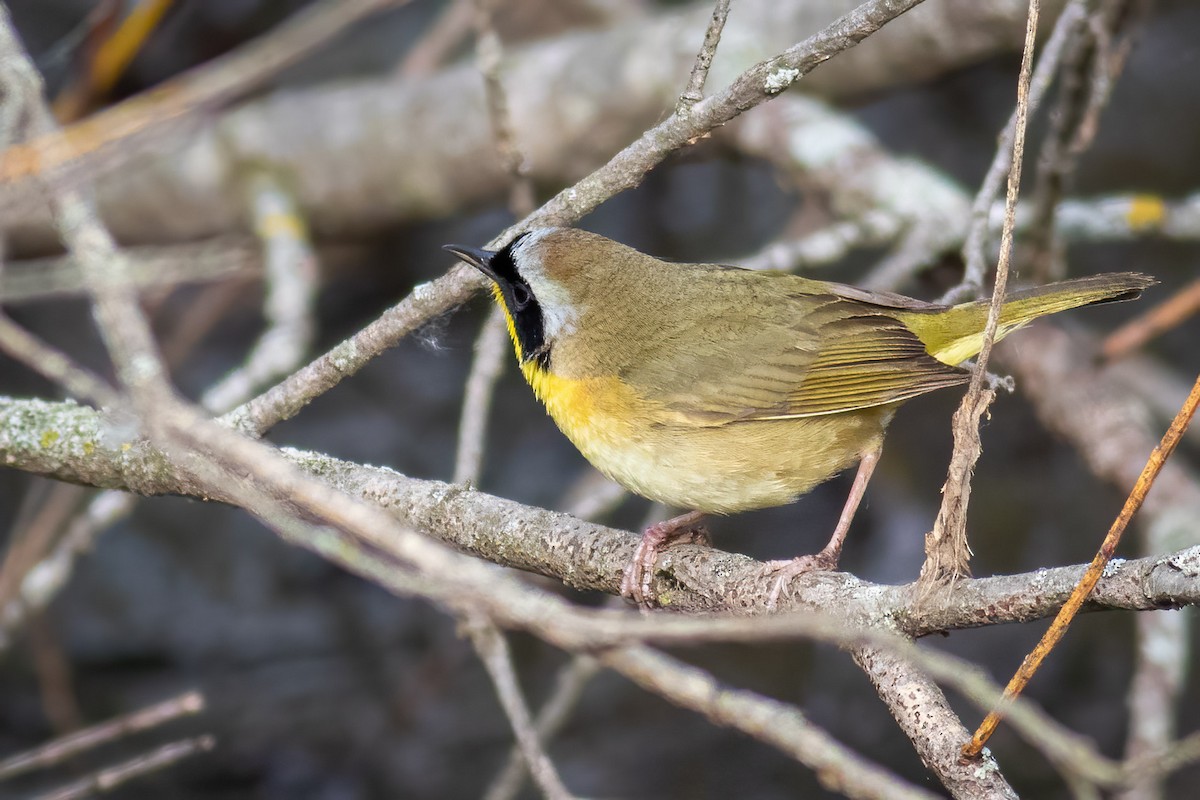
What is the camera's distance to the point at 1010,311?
3.25m

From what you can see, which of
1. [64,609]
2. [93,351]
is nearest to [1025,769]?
[64,609]

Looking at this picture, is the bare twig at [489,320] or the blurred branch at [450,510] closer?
the blurred branch at [450,510]

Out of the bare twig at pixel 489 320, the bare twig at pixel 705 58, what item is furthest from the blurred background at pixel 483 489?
the bare twig at pixel 705 58

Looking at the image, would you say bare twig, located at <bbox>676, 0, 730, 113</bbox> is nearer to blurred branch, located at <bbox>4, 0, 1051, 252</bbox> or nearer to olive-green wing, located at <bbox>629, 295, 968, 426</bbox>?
olive-green wing, located at <bbox>629, 295, 968, 426</bbox>

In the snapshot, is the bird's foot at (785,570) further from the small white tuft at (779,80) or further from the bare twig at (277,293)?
the bare twig at (277,293)

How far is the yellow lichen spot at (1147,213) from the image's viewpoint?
4.56 meters

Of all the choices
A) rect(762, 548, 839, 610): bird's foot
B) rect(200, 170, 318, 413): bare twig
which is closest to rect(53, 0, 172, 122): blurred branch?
rect(200, 170, 318, 413): bare twig

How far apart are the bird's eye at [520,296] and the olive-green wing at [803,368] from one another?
1.31 feet

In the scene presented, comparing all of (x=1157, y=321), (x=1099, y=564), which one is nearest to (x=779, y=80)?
(x=1099, y=564)

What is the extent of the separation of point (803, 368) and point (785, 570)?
3.40 feet

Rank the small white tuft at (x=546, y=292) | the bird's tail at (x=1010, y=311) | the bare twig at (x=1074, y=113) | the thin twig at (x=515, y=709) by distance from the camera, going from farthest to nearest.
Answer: the bare twig at (x=1074, y=113)
the small white tuft at (x=546, y=292)
the bird's tail at (x=1010, y=311)
the thin twig at (x=515, y=709)

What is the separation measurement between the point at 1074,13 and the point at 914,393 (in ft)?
4.45

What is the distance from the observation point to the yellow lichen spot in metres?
4.56

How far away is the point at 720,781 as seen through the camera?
5.05m
